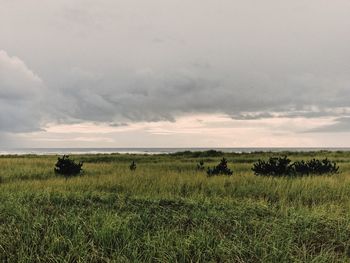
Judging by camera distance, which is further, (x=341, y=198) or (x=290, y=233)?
(x=341, y=198)

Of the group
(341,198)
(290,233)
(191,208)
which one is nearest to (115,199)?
(191,208)

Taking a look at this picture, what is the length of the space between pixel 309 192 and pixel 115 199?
5.85 meters

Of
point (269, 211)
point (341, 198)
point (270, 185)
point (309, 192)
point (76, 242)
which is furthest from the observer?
point (270, 185)

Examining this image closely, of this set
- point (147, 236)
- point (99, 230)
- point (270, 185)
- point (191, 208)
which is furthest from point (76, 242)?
point (270, 185)

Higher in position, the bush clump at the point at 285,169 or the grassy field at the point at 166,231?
the bush clump at the point at 285,169

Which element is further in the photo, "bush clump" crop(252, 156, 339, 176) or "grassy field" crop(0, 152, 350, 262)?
"bush clump" crop(252, 156, 339, 176)

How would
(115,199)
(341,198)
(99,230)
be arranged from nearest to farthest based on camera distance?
1. (99,230)
2. (115,199)
3. (341,198)

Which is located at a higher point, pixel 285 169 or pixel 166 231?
pixel 285 169

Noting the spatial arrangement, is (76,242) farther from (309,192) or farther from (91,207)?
(309,192)

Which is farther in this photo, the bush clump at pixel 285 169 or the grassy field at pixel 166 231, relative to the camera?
the bush clump at pixel 285 169

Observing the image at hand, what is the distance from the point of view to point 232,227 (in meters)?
6.71

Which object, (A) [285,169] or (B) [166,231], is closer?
(B) [166,231]

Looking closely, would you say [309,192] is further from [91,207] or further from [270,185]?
[91,207]

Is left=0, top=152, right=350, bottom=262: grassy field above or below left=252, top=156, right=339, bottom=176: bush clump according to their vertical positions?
below
